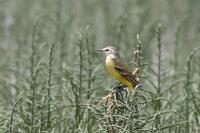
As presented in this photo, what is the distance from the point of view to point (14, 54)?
31.8ft

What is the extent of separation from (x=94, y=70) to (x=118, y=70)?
639 millimetres

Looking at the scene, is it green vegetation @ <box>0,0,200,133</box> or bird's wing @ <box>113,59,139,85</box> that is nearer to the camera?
green vegetation @ <box>0,0,200,133</box>

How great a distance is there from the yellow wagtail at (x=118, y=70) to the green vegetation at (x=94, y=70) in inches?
3.6

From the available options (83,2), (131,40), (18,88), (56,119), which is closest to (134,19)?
(131,40)

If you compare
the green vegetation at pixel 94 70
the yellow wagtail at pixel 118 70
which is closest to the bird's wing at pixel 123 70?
the yellow wagtail at pixel 118 70

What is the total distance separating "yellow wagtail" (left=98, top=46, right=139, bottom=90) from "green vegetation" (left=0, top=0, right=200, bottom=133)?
90 mm

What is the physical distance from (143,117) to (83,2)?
10.1 metres

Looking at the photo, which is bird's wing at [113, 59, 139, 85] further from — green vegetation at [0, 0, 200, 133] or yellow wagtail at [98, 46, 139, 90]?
green vegetation at [0, 0, 200, 133]

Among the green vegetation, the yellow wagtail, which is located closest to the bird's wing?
the yellow wagtail

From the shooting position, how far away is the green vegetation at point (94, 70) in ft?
14.5

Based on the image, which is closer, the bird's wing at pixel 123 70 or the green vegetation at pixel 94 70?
the green vegetation at pixel 94 70

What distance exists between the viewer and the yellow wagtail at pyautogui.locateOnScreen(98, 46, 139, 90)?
483cm

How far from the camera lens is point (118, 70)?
16.7 feet

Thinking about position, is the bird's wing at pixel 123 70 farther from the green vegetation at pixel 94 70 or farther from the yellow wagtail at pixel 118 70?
the green vegetation at pixel 94 70
